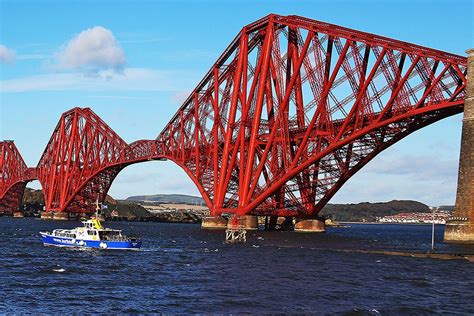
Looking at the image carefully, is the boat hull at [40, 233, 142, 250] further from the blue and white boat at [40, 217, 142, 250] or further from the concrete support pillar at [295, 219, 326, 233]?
the concrete support pillar at [295, 219, 326, 233]

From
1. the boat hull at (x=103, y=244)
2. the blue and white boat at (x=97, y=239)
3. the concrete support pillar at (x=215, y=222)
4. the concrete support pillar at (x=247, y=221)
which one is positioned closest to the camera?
the boat hull at (x=103, y=244)

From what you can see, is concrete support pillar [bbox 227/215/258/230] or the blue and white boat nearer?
the blue and white boat

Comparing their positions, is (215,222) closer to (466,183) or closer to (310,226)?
(310,226)

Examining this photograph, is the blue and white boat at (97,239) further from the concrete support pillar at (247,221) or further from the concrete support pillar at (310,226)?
the concrete support pillar at (310,226)

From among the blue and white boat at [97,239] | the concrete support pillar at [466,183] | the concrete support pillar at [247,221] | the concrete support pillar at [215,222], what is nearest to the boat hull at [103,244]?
the blue and white boat at [97,239]

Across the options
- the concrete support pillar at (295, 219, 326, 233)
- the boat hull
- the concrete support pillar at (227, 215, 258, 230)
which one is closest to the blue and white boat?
the boat hull

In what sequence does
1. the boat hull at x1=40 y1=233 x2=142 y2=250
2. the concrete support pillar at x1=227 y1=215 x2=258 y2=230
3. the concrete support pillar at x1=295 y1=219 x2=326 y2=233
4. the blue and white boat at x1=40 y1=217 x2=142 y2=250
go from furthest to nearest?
the concrete support pillar at x1=295 y1=219 x2=326 y2=233 → the concrete support pillar at x1=227 y1=215 x2=258 y2=230 → the blue and white boat at x1=40 y1=217 x2=142 y2=250 → the boat hull at x1=40 y1=233 x2=142 y2=250

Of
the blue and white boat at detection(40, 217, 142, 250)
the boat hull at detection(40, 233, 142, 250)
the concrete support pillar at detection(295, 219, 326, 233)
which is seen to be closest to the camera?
the boat hull at detection(40, 233, 142, 250)

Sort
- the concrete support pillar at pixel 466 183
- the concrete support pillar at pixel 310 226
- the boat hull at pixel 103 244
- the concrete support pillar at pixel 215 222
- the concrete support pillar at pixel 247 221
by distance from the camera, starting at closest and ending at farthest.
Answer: the boat hull at pixel 103 244 < the concrete support pillar at pixel 466 183 < the concrete support pillar at pixel 247 221 < the concrete support pillar at pixel 310 226 < the concrete support pillar at pixel 215 222

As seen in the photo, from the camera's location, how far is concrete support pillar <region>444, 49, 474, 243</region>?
7912cm

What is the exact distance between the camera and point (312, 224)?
11775 centimetres

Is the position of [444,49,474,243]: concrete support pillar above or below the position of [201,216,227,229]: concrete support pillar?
above

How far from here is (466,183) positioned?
79812 mm

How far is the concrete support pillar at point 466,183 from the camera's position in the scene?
79.1 metres
